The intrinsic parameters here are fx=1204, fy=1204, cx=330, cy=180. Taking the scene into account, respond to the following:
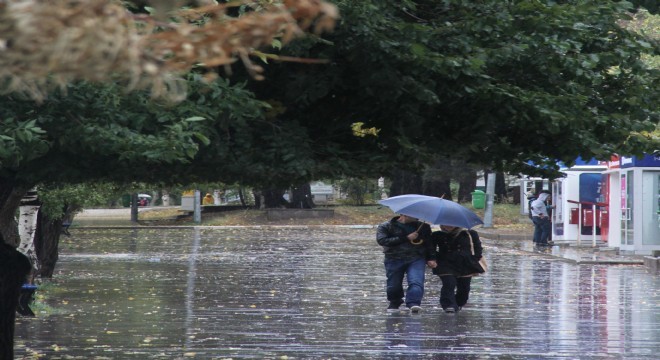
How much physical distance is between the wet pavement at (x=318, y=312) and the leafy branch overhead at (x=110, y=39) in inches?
339

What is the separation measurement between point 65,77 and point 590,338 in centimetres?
1089

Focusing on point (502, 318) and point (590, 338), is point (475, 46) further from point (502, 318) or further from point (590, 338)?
point (502, 318)

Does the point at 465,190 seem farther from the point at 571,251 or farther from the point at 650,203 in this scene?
the point at 650,203

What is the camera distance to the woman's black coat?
15.2 metres

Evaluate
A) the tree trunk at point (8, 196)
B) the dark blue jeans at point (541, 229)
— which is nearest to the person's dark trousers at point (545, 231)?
the dark blue jeans at point (541, 229)

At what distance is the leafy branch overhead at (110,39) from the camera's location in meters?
2.57

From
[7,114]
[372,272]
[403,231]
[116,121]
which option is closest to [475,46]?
[116,121]

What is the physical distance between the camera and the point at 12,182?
8.66m

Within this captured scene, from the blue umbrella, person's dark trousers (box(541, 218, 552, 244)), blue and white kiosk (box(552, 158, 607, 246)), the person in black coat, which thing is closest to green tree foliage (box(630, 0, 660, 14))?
the blue umbrella

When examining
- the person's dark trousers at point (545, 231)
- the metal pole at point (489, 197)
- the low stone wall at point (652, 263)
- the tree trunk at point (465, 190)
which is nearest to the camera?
the low stone wall at point (652, 263)

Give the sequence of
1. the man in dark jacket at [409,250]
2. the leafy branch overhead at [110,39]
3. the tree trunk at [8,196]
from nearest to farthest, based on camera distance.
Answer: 1. the leafy branch overhead at [110,39]
2. the tree trunk at [8,196]
3. the man in dark jacket at [409,250]

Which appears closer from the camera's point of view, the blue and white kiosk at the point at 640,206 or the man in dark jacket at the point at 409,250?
the man in dark jacket at the point at 409,250

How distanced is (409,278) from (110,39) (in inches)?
503

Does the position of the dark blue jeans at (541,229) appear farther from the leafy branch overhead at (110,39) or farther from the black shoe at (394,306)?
the leafy branch overhead at (110,39)
